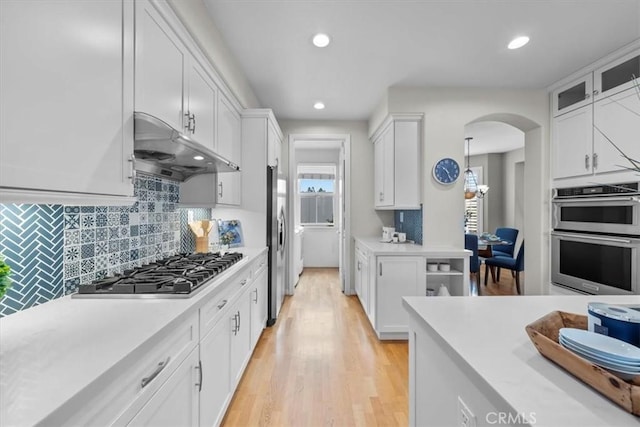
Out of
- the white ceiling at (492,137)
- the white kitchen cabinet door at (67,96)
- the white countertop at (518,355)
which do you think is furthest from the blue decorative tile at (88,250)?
the white ceiling at (492,137)

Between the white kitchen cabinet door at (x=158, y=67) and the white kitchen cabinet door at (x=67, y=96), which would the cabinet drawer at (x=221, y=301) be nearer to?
the white kitchen cabinet door at (x=67, y=96)

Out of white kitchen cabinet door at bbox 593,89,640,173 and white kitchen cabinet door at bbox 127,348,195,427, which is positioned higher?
white kitchen cabinet door at bbox 593,89,640,173

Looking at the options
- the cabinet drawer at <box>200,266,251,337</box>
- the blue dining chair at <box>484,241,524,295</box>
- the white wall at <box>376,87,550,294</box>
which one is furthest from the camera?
the blue dining chair at <box>484,241,524,295</box>

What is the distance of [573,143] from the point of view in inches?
122

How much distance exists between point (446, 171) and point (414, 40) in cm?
145

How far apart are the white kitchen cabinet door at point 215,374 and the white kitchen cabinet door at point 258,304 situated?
0.68 metres

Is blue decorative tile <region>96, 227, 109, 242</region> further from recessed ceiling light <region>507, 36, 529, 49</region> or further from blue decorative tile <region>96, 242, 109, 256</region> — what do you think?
recessed ceiling light <region>507, 36, 529, 49</region>

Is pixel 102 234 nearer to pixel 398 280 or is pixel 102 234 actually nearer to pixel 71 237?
pixel 71 237

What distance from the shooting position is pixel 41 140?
86cm

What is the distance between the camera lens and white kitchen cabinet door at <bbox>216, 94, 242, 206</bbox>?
254cm

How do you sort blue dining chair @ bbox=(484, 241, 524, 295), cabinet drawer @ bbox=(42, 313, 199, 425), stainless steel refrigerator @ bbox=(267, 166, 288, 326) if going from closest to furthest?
Answer: cabinet drawer @ bbox=(42, 313, 199, 425)
stainless steel refrigerator @ bbox=(267, 166, 288, 326)
blue dining chair @ bbox=(484, 241, 524, 295)

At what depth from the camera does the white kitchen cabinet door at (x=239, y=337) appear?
6.24ft

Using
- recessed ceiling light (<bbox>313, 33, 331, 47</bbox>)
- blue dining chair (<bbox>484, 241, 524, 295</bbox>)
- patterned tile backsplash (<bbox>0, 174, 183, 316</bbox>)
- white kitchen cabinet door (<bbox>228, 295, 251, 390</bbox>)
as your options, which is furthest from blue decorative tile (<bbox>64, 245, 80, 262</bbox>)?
blue dining chair (<bbox>484, 241, 524, 295</bbox>)

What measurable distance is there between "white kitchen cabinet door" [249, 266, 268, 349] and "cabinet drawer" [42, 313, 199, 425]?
1341 mm
